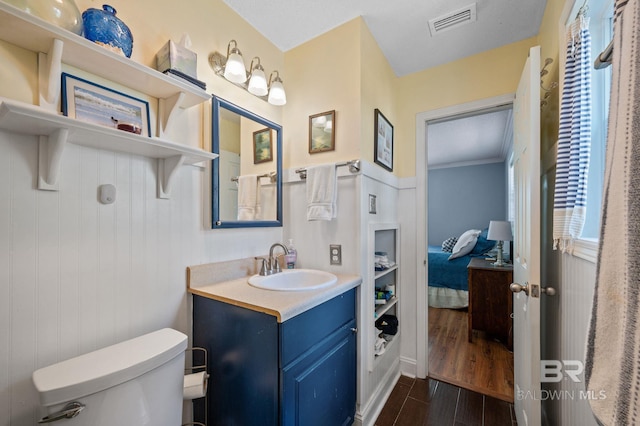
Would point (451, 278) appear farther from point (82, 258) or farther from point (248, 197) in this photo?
point (82, 258)

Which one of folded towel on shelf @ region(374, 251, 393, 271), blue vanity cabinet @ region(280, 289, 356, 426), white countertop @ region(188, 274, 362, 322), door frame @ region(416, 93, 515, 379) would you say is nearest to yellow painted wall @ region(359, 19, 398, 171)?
door frame @ region(416, 93, 515, 379)

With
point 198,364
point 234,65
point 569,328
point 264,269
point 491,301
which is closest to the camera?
point 569,328

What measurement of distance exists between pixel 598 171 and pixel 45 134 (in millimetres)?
1962

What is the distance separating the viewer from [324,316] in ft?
4.00

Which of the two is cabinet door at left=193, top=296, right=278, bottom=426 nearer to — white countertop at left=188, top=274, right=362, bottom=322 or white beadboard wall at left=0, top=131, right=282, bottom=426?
white countertop at left=188, top=274, right=362, bottom=322

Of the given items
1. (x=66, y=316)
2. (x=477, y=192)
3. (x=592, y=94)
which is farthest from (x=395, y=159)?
(x=477, y=192)

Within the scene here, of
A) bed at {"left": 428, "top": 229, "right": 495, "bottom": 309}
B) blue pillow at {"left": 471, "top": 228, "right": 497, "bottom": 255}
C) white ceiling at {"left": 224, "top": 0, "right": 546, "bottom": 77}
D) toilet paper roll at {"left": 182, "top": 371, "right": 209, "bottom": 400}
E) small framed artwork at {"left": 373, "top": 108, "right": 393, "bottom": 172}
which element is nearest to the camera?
toilet paper roll at {"left": 182, "top": 371, "right": 209, "bottom": 400}

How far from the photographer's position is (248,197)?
1.61 m

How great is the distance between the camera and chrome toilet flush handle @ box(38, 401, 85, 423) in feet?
2.26

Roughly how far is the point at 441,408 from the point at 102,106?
248 cm

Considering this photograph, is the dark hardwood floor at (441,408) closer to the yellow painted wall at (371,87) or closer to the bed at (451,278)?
the yellow painted wall at (371,87)

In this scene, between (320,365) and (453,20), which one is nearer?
(320,365)

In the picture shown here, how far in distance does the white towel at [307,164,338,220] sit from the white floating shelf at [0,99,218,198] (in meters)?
0.70

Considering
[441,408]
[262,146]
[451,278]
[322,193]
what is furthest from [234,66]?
[451,278]
